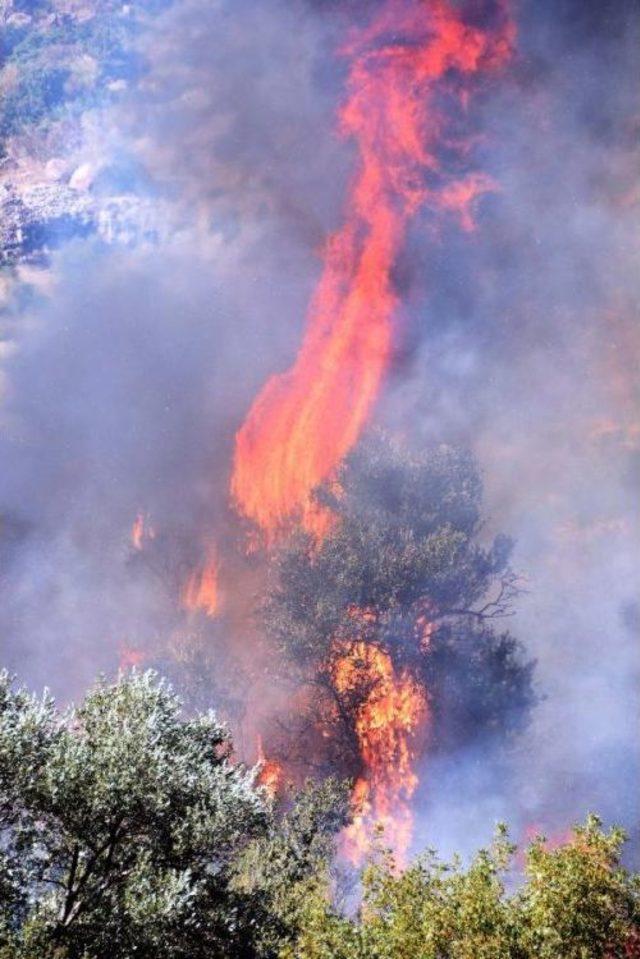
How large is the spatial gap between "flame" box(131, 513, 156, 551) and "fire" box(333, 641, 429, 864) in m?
26.5

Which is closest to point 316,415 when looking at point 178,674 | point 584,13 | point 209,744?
point 178,674

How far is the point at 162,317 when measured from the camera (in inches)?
2810

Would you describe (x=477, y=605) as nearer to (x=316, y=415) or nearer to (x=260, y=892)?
(x=316, y=415)

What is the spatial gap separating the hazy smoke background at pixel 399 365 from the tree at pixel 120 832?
33.6m

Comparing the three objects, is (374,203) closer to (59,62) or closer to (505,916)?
(59,62)

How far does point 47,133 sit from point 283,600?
72.1 meters

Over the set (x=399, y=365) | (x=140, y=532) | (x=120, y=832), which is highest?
(x=399, y=365)

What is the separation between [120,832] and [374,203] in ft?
230

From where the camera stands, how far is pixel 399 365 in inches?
2571

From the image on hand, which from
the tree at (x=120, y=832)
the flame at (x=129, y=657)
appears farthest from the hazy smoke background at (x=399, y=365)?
the tree at (x=120, y=832)

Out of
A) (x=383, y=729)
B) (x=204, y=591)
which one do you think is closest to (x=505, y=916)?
(x=383, y=729)

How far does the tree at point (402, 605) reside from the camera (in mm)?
44406

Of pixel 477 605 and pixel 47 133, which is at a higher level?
pixel 47 133

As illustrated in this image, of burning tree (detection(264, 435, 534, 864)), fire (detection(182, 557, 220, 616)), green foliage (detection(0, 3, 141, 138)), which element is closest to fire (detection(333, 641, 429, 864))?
burning tree (detection(264, 435, 534, 864))
